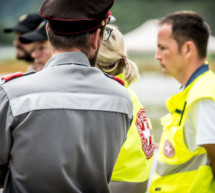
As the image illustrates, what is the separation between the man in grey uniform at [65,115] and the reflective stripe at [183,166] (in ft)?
2.38

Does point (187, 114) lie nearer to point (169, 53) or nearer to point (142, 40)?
point (169, 53)

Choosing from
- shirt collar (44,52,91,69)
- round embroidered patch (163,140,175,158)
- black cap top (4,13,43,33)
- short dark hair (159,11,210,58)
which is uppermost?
shirt collar (44,52,91,69)

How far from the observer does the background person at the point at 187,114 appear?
1793mm

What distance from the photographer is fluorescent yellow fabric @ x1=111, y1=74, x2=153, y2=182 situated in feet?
5.85

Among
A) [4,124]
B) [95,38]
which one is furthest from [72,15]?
[4,124]

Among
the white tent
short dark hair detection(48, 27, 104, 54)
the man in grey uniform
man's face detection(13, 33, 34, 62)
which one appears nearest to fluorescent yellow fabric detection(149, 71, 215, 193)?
the man in grey uniform

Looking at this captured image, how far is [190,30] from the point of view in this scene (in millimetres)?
2250

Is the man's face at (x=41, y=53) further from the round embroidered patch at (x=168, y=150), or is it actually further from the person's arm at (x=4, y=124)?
the person's arm at (x=4, y=124)

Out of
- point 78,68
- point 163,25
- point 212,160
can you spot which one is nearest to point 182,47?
point 163,25

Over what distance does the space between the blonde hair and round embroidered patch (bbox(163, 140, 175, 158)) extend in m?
0.41

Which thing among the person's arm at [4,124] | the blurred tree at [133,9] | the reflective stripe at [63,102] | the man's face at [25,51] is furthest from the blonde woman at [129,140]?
the blurred tree at [133,9]

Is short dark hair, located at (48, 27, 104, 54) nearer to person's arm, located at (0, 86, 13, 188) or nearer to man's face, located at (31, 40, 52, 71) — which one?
person's arm, located at (0, 86, 13, 188)

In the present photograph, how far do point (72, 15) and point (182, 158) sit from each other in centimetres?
107

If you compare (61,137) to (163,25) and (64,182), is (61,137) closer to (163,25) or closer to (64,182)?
(64,182)
